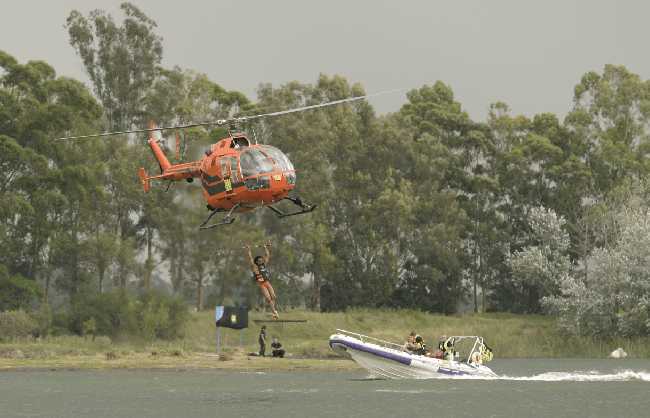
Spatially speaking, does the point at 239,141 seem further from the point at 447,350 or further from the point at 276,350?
the point at 276,350

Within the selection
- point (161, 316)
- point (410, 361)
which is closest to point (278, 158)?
point (410, 361)

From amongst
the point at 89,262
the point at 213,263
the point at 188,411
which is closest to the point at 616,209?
the point at 213,263

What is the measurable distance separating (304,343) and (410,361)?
24.2 meters

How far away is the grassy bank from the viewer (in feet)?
259

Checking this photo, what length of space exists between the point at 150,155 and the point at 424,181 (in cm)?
2646

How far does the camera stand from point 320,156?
106m

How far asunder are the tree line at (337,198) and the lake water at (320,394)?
56.8 feet

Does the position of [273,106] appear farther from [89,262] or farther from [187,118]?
[89,262]

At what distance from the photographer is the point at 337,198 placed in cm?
11012

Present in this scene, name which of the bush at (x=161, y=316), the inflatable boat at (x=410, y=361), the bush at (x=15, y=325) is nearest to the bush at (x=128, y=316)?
the bush at (x=161, y=316)

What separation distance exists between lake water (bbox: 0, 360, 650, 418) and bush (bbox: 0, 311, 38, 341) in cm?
1088

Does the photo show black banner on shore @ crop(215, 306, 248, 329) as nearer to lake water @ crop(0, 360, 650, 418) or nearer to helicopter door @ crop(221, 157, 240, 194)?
lake water @ crop(0, 360, 650, 418)

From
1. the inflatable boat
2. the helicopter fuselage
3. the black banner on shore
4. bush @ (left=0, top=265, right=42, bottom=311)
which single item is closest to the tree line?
bush @ (left=0, top=265, right=42, bottom=311)

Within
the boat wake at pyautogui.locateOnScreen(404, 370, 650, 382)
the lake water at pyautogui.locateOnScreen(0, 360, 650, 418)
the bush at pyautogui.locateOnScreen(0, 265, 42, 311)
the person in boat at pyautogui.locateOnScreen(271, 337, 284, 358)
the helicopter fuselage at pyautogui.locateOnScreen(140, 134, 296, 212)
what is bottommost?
the lake water at pyautogui.locateOnScreen(0, 360, 650, 418)
